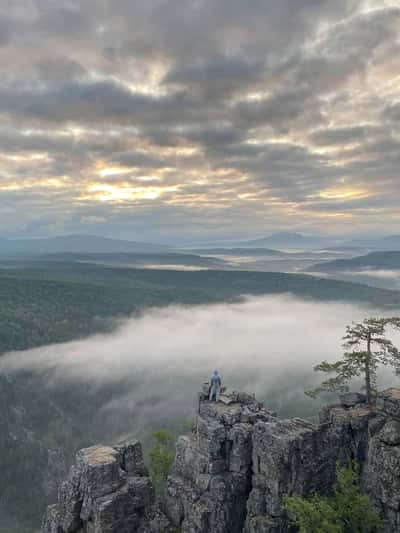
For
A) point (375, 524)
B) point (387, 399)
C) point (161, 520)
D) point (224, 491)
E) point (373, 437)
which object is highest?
point (387, 399)

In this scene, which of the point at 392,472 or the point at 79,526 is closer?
the point at 392,472

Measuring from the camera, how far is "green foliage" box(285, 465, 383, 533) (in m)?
41.6

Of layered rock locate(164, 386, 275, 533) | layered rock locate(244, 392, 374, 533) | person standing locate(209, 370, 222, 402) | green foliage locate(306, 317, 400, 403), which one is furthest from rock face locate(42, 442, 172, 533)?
green foliage locate(306, 317, 400, 403)

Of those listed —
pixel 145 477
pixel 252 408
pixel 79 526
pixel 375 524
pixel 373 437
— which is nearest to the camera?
pixel 375 524

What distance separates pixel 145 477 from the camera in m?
56.2

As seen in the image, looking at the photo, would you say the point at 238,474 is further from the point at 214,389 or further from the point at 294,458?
the point at 214,389

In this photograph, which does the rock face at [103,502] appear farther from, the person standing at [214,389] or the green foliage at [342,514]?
the green foliage at [342,514]

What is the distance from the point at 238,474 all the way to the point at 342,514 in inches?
670

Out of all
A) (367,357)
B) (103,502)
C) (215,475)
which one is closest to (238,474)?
(215,475)

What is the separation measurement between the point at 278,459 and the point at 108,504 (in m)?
24.4

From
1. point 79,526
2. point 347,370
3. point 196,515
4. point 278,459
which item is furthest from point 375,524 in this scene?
point 79,526

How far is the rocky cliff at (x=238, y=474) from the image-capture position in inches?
1959

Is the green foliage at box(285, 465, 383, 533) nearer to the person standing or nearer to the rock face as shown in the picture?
the rock face

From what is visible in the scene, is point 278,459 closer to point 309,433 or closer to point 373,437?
point 309,433
